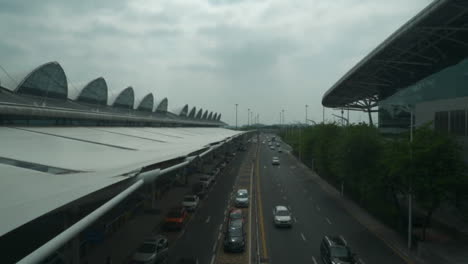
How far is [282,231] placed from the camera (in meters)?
14.2

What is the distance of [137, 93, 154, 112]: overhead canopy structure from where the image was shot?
152ft

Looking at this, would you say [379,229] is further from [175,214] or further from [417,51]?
[417,51]

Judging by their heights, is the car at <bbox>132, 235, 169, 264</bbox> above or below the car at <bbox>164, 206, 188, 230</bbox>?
above

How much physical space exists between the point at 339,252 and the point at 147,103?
43028 mm

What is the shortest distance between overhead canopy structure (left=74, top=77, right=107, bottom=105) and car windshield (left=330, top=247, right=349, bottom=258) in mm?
27955

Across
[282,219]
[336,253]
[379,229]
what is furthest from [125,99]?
[336,253]

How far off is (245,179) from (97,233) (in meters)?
17.5

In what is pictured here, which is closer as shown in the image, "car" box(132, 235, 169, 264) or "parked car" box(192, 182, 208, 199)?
"car" box(132, 235, 169, 264)

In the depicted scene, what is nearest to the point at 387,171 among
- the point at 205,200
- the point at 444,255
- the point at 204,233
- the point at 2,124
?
the point at 444,255

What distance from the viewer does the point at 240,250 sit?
37.5ft

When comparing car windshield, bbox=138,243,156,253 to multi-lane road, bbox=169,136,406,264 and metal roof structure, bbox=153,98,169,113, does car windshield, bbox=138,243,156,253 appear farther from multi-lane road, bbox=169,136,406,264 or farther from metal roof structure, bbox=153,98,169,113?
metal roof structure, bbox=153,98,169,113

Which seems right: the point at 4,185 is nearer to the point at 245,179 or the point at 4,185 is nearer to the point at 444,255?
the point at 444,255

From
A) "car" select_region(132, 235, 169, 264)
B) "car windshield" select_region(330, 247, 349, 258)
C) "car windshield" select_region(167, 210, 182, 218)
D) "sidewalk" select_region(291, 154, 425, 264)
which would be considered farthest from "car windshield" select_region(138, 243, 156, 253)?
"sidewalk" select_region(291, 154, 425, 264)

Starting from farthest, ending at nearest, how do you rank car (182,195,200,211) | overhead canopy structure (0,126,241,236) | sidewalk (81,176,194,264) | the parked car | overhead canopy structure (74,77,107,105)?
overhead canopy structure (74,77,107,105) → the parked car → car (182,195,200,211) → sidewalk (81,176,194,264) → overhead canopy structure (0,126,241,236)
